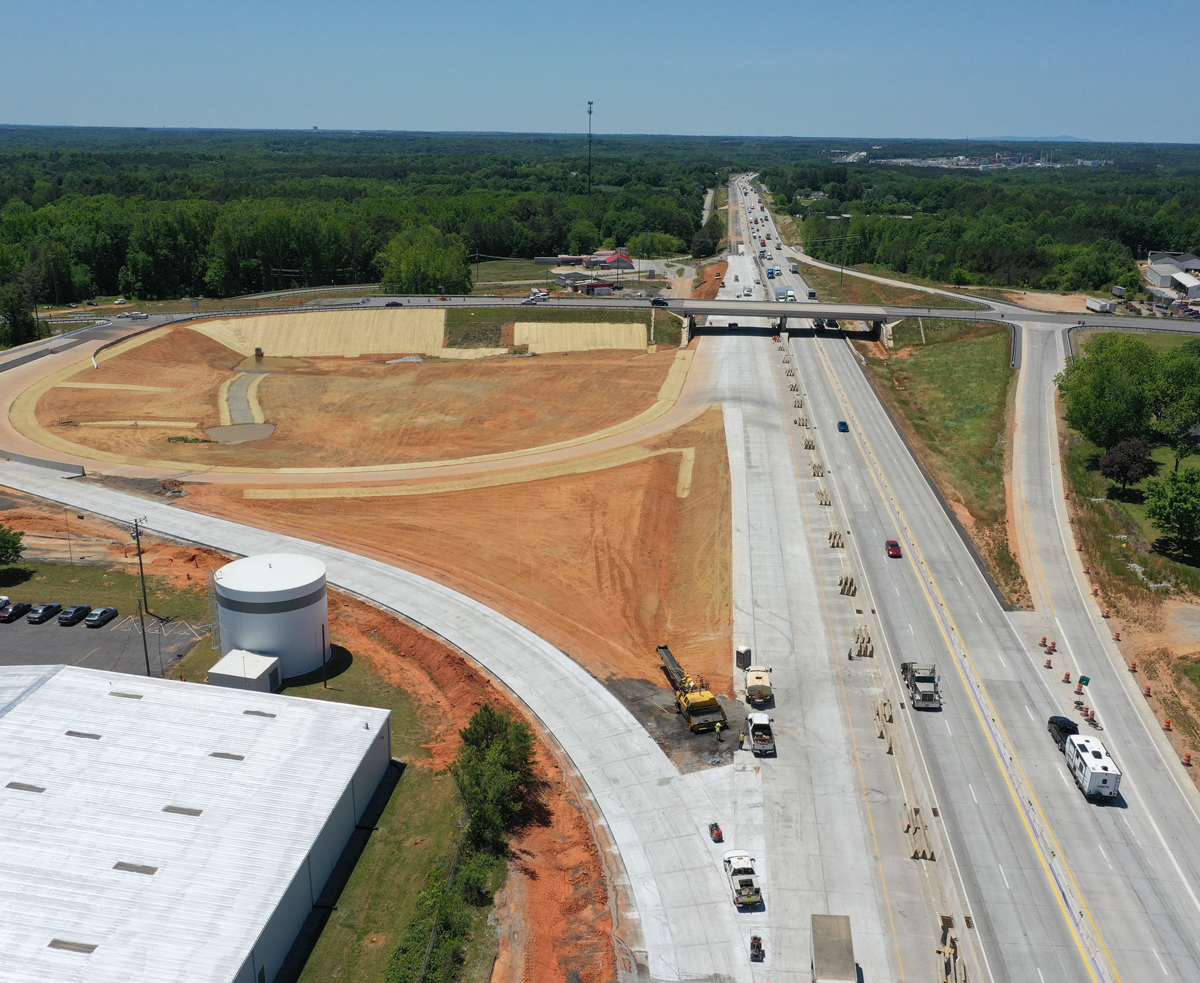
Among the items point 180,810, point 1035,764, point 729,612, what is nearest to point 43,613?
point 180,810

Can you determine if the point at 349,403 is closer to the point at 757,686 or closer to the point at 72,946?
the point at 757,686

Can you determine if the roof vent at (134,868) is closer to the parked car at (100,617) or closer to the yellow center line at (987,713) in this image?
the parked car at (100,617)

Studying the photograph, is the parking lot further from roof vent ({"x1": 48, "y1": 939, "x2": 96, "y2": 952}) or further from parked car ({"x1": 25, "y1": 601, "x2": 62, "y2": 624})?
roof vent ({"x1": 48, "y1": 939, "x2": 96, "y2": 952})

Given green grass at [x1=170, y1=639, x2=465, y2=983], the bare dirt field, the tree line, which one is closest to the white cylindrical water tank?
green grass at [x1=170, y1=639, x2=465, y2=983]

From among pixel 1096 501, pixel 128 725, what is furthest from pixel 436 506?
pixel 1096 501

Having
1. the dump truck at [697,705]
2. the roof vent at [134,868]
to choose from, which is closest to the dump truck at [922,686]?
the dump truck at [697,705]

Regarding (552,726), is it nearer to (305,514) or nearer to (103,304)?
(305,514)
